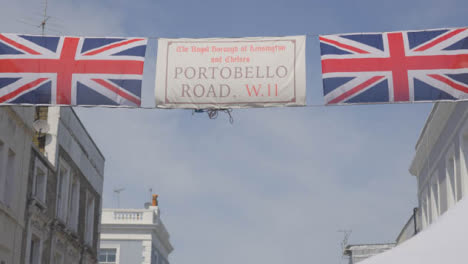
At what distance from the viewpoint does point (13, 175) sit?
21469 mm

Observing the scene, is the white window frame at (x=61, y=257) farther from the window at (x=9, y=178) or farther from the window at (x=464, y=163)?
the window at (x=464, y=163)

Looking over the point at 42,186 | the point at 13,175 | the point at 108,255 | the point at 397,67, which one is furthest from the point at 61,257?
the point at 108,255

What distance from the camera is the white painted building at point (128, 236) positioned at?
5129 cm

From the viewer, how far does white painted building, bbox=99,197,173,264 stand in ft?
168

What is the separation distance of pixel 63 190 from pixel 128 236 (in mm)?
25257

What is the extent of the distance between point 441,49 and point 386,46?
3.36ft

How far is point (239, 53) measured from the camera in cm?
1571

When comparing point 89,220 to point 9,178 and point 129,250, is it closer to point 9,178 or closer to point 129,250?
point 9,178

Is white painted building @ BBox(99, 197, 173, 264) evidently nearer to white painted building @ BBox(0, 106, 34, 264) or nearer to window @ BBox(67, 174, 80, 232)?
window @ BBox(67, 174, 80, 232)

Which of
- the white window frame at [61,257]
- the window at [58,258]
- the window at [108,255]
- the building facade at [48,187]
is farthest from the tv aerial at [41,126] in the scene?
the window at [108,255]

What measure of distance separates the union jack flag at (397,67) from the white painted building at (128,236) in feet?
122

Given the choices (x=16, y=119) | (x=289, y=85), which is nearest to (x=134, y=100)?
(x=289, y=85)

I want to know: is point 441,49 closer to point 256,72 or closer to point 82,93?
point 256,72

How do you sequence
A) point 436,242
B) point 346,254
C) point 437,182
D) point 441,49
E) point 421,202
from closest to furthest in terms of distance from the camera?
point 436,242, point 441,49, point 437,182, point 421,202, point 346,254
